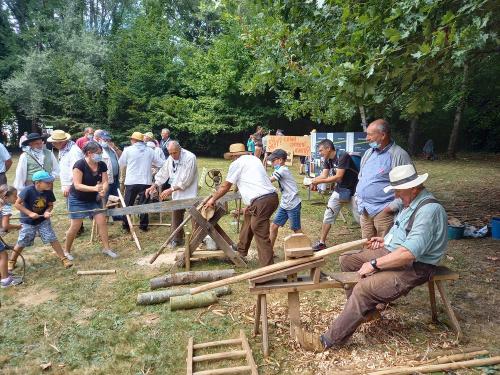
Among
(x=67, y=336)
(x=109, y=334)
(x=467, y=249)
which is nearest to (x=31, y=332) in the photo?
(x=67, y=336)

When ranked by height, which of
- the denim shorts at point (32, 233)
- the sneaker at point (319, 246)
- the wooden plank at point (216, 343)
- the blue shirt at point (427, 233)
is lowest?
the wooden plank at point (216, 343)

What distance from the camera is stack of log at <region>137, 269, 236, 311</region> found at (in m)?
4.70

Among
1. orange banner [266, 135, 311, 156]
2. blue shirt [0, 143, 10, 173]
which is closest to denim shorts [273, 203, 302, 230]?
blue shirt [0, 143, 10, 173]

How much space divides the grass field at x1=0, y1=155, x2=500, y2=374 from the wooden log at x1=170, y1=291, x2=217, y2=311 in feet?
0.27

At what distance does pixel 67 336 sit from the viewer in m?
4.20

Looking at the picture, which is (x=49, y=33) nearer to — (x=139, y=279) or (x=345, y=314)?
(x=139, y=279)

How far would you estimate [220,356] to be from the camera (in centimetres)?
361

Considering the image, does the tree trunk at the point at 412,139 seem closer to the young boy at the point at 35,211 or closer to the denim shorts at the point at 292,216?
the denim shorts at the point at 292,216

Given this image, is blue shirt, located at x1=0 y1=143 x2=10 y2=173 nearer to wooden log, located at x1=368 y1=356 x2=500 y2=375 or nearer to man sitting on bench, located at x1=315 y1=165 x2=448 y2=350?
man sitting on bench, located at x1=315 y1=165 x2=448 y2=350

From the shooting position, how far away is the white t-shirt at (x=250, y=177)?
209 inches

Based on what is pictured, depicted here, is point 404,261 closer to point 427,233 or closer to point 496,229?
point 427,233

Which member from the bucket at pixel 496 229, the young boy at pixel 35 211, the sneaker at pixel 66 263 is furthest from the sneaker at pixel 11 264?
the bucket at pixel 496 229

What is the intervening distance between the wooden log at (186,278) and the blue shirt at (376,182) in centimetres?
Answer: 214

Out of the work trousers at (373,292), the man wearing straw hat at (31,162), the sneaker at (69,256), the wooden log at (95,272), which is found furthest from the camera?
the man wearing straw hat at (31,162)
